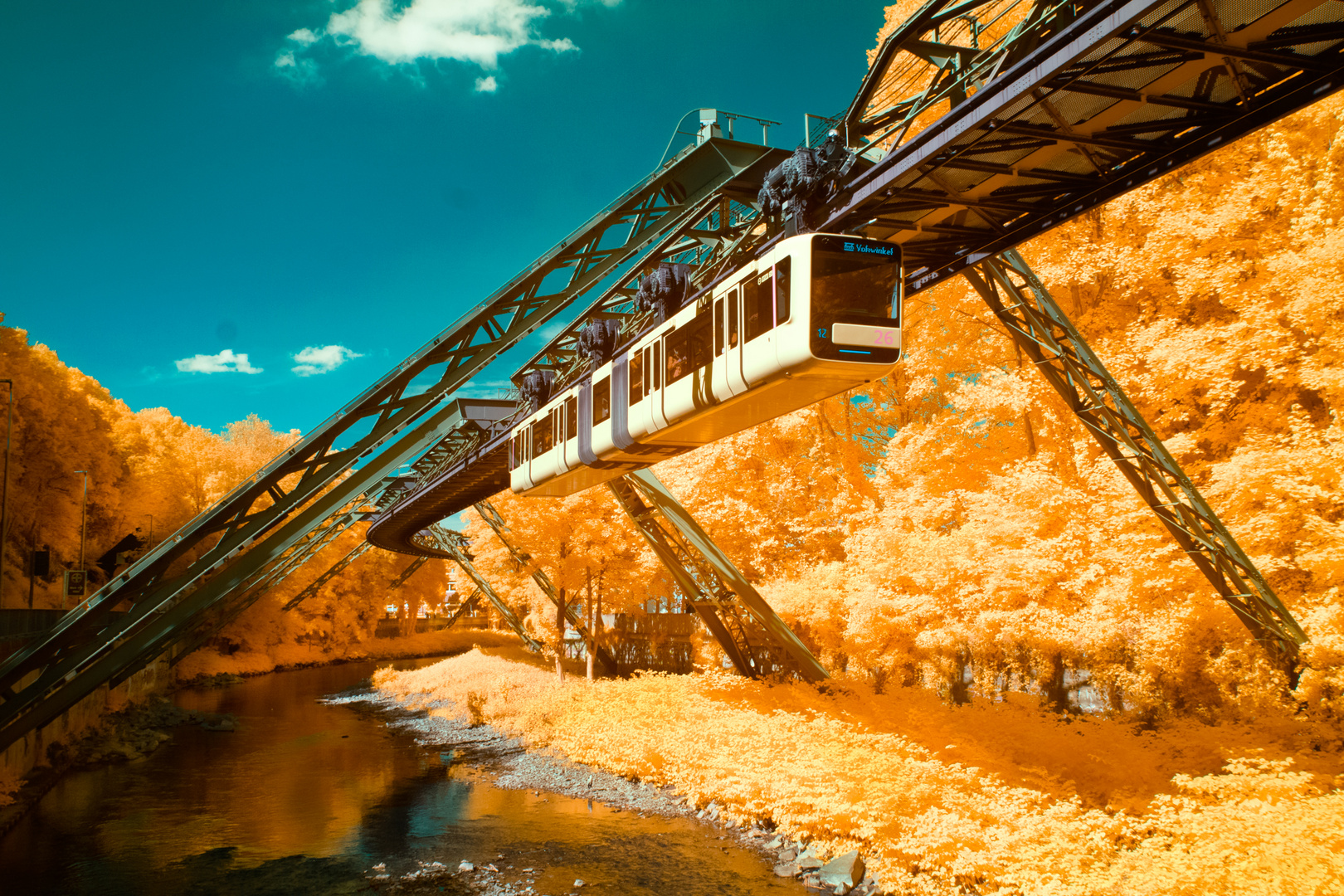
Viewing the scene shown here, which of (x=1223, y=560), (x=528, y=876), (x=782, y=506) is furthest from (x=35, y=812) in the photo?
(x=1223, y=560)

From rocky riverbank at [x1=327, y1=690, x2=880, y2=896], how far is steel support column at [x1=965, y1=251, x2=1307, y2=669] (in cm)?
748

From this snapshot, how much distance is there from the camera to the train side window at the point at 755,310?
976 centimetres

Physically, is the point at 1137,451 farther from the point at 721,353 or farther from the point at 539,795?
the point at 539,795

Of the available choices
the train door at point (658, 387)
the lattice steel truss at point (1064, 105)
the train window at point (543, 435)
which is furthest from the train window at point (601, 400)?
the lattice steel truss at point (1064, 105)

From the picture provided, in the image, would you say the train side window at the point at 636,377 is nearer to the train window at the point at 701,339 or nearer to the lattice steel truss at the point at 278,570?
the train window at the point at 701,339

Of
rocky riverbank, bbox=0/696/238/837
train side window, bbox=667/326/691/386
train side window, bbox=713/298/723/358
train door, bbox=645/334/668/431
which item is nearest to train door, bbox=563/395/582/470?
train door, bbox=645/334/668/431

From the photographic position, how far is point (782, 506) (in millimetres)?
24438

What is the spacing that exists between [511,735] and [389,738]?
5133 millimetres

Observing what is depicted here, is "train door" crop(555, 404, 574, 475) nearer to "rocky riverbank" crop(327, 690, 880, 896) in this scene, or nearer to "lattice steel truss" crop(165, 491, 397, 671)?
"rocky riverbank" crop(327, 690, 880, 896)

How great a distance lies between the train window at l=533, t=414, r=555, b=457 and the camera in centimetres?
1803

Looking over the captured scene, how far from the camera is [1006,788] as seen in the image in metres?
13.4

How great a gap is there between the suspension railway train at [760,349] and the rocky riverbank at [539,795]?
7.59 metres

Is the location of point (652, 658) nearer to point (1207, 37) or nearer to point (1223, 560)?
point (1223, 560)

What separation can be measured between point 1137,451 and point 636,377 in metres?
8.23
